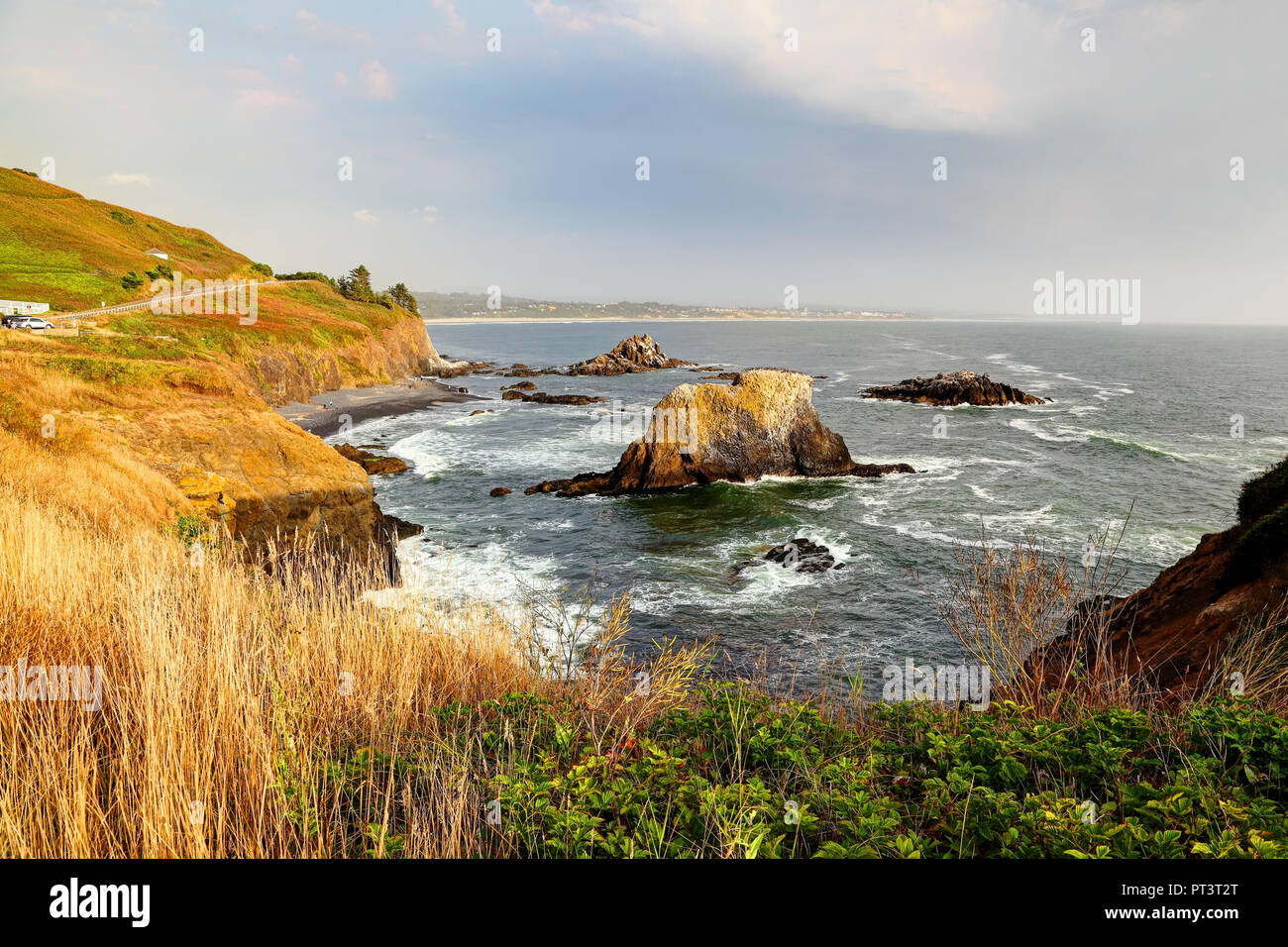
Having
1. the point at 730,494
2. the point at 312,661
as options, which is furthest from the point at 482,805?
the point at 730,494

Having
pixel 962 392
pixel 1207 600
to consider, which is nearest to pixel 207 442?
pixel 1207 600

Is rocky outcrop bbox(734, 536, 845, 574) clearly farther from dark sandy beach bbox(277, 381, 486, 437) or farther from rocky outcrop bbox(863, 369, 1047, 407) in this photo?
rocky outcrop bbox(863, 369, 1047, 407)

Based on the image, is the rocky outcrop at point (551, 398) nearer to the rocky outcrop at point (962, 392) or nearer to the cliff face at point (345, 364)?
the cliff face at point (345, 364)

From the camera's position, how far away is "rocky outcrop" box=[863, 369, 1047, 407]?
58.2 m

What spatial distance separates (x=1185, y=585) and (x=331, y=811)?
46.7 ft

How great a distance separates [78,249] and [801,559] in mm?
73713

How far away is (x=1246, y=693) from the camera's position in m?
5.63

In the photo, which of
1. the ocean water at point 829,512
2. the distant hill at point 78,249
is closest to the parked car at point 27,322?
the distant hill at point 78,249

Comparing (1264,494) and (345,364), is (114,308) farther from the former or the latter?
(1264,494)

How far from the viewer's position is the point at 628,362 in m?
92.7

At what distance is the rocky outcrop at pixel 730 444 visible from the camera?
31.4m

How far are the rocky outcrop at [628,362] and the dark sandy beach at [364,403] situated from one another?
24761 millimetres
